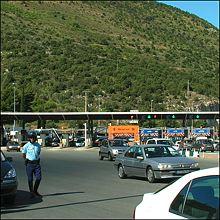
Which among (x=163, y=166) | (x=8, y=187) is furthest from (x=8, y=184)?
(x=163, y=166)

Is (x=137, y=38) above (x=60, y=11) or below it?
below

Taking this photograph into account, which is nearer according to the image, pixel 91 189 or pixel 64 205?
pixel 64 205

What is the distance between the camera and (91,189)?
55.7ft

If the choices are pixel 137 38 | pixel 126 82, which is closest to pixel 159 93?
pixel 126 82

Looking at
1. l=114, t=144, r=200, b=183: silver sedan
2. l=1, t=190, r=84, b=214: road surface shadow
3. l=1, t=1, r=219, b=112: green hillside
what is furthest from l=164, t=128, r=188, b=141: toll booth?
l=1, t=190, r=84, b=214: road surface shadow

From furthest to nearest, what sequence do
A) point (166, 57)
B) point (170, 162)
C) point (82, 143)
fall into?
point (166, 57)
point (82, 143)
point (170, 162)

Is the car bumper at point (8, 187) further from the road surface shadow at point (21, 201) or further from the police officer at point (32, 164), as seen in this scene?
the police officer at point (32, 164)

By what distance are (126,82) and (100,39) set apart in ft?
64.5

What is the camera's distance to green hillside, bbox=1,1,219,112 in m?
102

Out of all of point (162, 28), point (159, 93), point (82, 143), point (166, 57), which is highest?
point (162, 28)

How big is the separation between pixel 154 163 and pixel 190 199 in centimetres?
1363

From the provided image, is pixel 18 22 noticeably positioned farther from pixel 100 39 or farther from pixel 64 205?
pixel 64 205

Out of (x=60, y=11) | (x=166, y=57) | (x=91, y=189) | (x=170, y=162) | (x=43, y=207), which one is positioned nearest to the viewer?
(x=43, y=207)

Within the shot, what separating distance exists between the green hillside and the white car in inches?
3514
